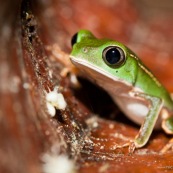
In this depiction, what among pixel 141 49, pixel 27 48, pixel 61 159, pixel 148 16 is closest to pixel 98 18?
pixel 141 49

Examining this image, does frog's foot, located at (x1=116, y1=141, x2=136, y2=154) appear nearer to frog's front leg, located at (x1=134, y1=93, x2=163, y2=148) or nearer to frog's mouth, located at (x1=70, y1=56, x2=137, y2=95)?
frog's front leg, located at (x1=134, y1=93, x2=163, y2=148)

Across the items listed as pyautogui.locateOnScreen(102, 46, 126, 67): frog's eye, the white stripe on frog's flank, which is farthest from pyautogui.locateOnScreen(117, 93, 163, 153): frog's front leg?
pyautogui.locateOnScreen(102, 46, 126, 67): frog's eye

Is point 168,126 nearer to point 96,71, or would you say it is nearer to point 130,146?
point 130,146

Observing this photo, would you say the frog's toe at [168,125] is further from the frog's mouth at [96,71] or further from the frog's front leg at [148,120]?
the frog's mouth at [96,71]

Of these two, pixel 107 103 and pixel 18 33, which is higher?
pixel 107 103

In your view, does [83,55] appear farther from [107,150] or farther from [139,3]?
[139,3]

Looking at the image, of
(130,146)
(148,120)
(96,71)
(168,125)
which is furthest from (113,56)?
(168,125)
